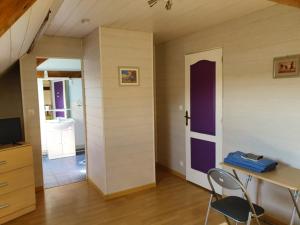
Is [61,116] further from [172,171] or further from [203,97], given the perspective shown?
[203,97]

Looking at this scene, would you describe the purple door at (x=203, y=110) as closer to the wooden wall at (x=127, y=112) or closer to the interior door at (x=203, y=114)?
the interior door at (x=203, y=114)

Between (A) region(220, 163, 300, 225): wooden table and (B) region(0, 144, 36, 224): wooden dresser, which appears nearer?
(A) region(220, 163, 300, 225): wooden table

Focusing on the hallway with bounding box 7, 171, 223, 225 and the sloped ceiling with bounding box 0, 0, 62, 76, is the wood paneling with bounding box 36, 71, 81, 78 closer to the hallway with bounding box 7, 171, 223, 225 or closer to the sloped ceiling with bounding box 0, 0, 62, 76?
the hallway with bounding box 7, 171, 223, 225

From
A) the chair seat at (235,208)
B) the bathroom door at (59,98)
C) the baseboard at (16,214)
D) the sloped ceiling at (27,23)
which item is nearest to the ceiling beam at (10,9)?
the sloped ceiling at (27,23)

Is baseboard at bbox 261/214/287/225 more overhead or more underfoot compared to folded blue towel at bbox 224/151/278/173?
more underfoot

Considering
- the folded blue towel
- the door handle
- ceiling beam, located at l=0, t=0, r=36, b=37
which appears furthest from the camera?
the door handle

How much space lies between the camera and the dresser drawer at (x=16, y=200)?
112 inches

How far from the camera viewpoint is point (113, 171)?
3469 millimetres

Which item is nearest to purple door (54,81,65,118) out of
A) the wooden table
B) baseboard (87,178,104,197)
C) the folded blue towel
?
baseboard (87,178,104,197)

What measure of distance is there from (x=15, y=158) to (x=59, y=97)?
3.42m

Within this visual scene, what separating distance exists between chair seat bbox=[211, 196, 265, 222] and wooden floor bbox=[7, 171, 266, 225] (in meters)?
0.63

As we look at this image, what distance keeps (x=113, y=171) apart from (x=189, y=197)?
1.13 m

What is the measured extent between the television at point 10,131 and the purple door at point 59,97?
3025 millimetres

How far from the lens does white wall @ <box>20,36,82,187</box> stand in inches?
140
